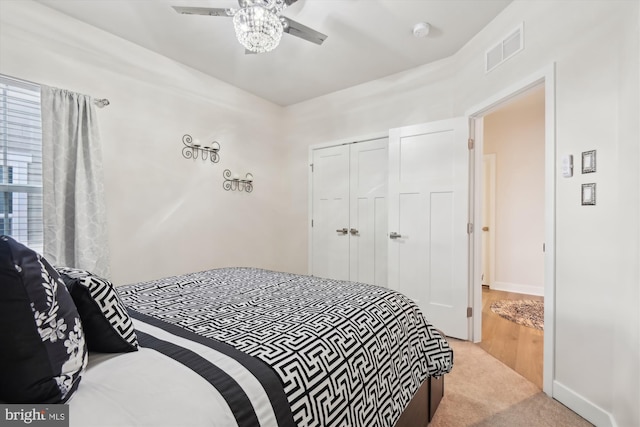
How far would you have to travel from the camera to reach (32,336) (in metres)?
0.64

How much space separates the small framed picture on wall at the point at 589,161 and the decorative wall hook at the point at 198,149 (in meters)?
3.23

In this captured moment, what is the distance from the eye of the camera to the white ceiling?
2281mm

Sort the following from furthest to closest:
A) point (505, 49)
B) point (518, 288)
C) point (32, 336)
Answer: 1. point (518, 288)
2. point (505, 49)
3. point (32, 336)

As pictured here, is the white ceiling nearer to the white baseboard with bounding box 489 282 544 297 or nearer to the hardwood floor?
the hardwood floor

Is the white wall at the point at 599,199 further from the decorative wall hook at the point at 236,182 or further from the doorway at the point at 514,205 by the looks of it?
the decorative wall hook at the point at 236,182

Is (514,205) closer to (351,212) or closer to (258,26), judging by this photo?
(351,212)

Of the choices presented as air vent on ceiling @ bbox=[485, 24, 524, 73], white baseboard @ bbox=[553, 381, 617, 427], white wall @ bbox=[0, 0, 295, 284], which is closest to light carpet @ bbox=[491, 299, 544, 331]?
white baseboard @ bbox=[553, 381, 617, 427]

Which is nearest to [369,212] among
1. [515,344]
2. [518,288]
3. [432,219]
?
[432,219]

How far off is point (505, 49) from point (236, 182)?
2.96m

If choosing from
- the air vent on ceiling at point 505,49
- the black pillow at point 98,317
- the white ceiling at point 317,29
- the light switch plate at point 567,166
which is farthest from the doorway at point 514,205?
the black pillow at point 98,317

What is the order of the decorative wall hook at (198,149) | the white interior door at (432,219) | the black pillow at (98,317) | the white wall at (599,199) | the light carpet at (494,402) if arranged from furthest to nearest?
the decorative wall hook at (198,149) → the white interior door at (432,219) → the light carpet at (494,402) → the white wall at (599,199) → the black pillow at (98,317)

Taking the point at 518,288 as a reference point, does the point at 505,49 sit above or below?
above

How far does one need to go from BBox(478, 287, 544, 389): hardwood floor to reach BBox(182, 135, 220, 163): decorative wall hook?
333cm

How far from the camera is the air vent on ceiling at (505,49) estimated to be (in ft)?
7.09
